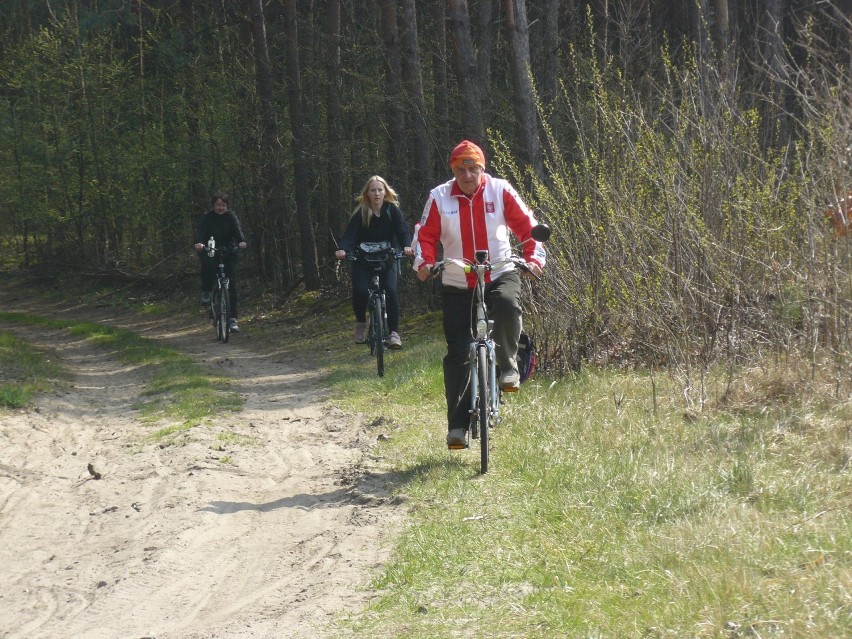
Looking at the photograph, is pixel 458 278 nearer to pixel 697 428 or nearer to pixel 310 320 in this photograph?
pixel 697 428

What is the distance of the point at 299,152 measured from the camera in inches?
882

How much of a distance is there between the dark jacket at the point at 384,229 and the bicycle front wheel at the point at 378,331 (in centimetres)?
70

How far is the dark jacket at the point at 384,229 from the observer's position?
1256cm

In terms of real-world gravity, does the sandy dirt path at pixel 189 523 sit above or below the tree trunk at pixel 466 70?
below

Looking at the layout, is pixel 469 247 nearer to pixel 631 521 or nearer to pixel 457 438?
pixel 457 438

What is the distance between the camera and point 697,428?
298 inches

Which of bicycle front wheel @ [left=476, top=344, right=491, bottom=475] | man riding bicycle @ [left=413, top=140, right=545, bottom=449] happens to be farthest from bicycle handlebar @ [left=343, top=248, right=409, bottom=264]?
bicycle front wheel @ [left=476, top=344, right=491, bottom=475]

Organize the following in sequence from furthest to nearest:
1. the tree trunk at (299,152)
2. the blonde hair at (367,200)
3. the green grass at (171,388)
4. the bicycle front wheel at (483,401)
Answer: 1. the tree trunk at (299,152)
2. the blonde hair at (367,200)
3. the green grass at (171,388)
4. the bicycle front wheel at (483,401)

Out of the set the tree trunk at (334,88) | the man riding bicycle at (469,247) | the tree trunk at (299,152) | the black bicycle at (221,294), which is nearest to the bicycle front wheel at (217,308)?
the black bicycle at (221,294)

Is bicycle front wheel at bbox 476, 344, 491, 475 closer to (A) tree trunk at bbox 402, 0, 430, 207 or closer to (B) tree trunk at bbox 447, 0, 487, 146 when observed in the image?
(B) tree trunk at bbox 447, 0, 487, 146

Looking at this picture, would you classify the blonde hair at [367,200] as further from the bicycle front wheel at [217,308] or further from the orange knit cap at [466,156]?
the bicycle front wheel at [217,308]

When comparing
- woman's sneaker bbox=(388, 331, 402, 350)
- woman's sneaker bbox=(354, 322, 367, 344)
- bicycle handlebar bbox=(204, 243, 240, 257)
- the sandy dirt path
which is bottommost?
the sandy dirt path

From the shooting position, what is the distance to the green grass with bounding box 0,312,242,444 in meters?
10.4

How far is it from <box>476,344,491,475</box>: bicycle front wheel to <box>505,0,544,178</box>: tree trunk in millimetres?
8073
